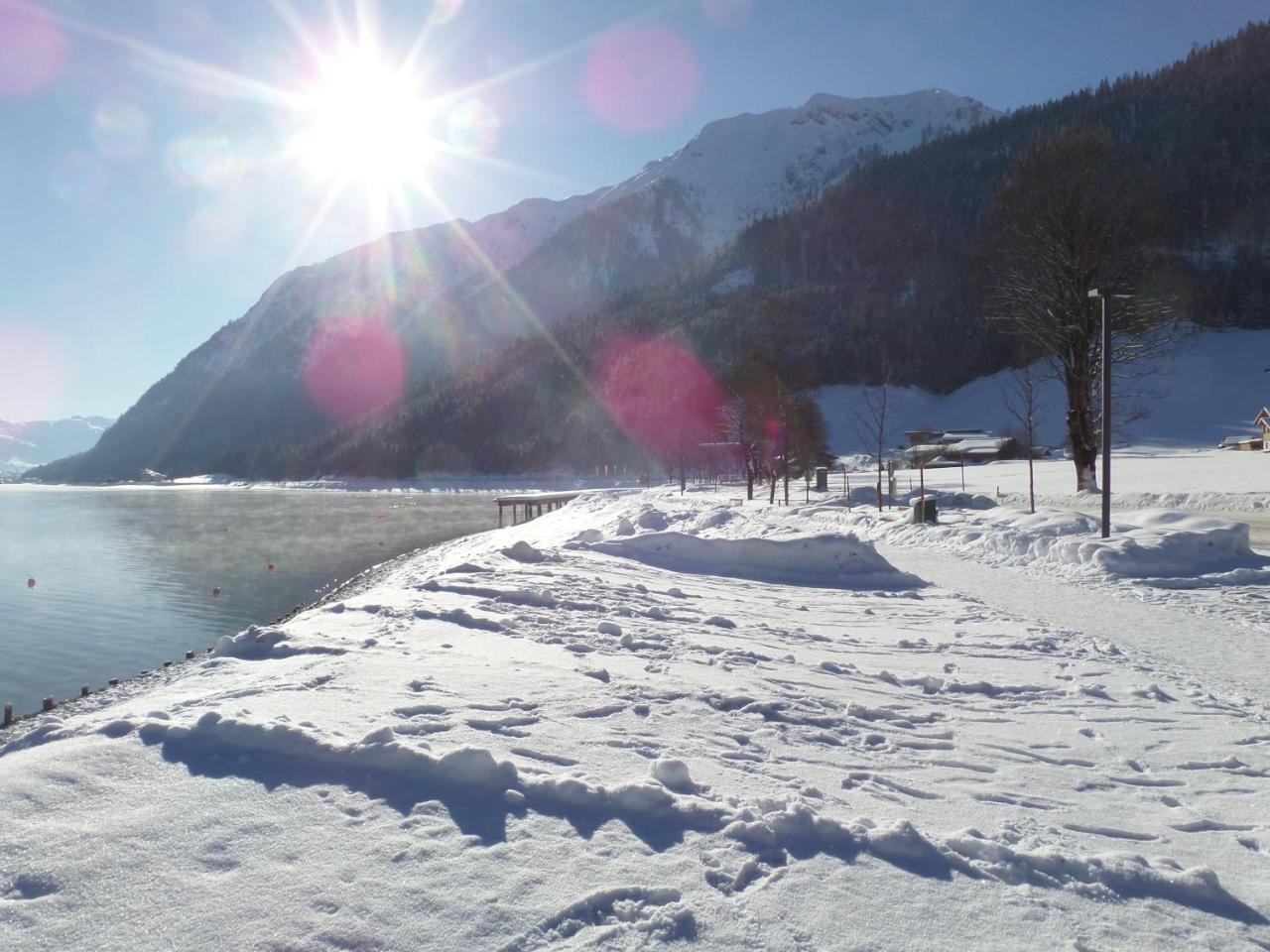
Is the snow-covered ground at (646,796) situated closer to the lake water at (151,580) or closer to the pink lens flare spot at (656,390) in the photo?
the lake water at (151,580)

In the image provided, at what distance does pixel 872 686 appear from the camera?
6.77m

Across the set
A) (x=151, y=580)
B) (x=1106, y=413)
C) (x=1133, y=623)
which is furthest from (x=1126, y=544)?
(x=151, y=580)

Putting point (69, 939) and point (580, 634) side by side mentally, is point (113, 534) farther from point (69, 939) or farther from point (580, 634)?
point (69, 939)

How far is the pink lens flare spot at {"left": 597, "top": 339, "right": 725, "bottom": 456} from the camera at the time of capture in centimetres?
11669

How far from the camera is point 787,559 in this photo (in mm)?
14516

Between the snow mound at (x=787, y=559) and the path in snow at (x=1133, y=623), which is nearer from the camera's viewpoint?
the path in snow at (x=1133, y=623)

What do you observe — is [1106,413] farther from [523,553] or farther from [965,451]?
[965,451]

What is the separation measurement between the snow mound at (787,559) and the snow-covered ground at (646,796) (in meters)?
5.16

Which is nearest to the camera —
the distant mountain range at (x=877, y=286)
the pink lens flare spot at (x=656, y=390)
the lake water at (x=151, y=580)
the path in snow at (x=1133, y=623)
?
the path in snow at (x=1133, y=623)

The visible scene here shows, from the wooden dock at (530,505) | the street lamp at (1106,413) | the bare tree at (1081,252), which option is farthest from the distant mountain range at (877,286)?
the street lamp at (1106,413)

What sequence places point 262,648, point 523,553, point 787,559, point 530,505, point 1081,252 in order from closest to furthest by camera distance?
point 262,648 < point 523,553 < point 787,559 < point 1081,252 < point 530,505

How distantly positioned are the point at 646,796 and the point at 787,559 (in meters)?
11.0

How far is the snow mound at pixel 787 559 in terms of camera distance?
13.6 m

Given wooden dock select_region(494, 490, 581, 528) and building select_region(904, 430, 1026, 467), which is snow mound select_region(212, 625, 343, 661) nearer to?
wooden dock select_region(494, 490, 581, 528)
